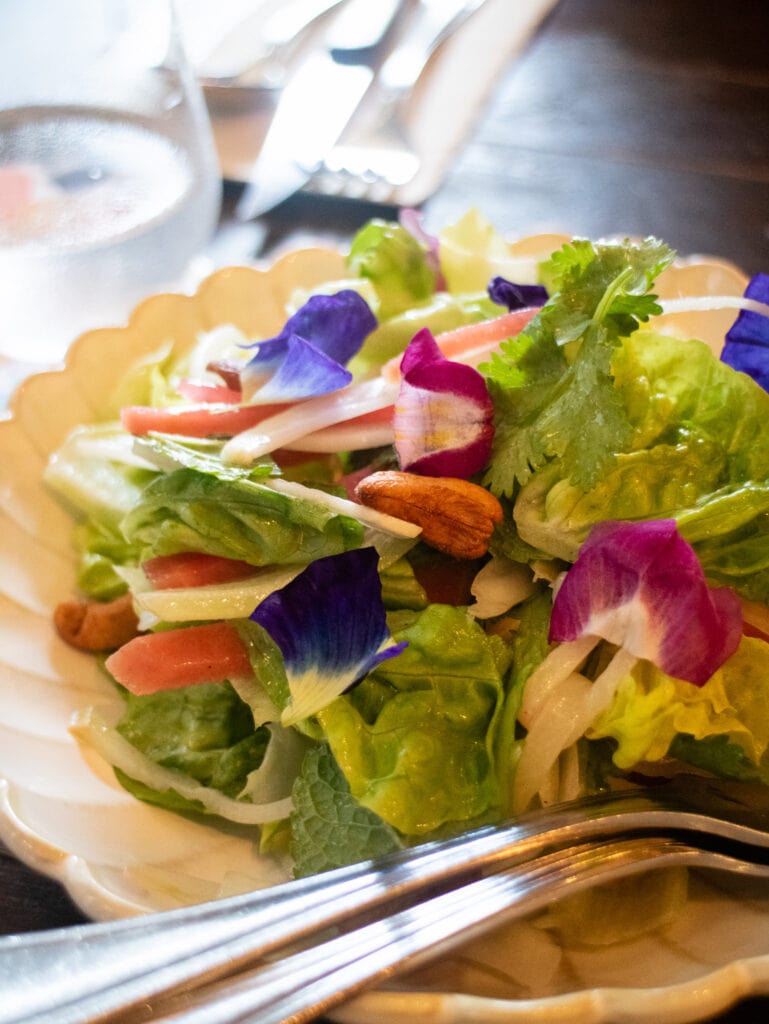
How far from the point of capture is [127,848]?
1.12m

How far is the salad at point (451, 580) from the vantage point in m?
1.04

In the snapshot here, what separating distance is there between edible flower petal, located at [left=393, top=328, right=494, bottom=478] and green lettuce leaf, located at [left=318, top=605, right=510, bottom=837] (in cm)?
21

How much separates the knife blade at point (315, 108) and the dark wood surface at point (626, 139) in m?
0.08

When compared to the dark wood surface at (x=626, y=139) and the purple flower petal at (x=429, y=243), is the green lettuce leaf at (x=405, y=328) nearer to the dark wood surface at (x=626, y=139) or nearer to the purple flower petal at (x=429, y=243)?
the purple flower petal at (x=429, y=243)

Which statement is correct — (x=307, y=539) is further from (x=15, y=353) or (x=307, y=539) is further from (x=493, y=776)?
(x=15, y=353)

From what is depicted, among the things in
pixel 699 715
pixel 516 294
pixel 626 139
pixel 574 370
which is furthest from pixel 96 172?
pixel 626 139

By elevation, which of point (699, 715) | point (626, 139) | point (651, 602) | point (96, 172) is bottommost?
point (626, 139)

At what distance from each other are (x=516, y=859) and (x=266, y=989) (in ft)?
1.06

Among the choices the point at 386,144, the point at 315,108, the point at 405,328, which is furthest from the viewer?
the point at 315,108

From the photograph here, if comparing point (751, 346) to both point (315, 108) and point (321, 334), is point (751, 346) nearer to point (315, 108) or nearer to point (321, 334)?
point (321, 334)

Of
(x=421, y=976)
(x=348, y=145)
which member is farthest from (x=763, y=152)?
(x=421, y=976)

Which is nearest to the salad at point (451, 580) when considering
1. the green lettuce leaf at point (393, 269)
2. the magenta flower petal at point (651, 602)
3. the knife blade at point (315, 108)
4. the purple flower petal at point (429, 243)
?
the magenta flower petal at point (651, 602)

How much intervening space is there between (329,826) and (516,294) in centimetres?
93

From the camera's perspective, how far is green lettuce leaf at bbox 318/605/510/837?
1.01m
